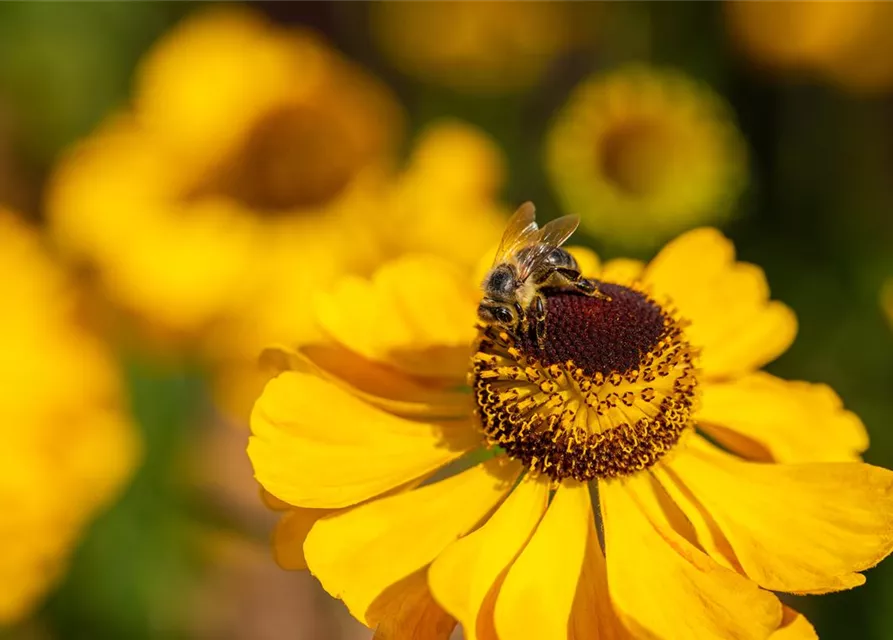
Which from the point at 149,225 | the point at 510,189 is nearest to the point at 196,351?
the point at 149,225

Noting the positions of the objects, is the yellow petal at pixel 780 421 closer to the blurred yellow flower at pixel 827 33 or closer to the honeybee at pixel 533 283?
the honeybee at pixel 533 283

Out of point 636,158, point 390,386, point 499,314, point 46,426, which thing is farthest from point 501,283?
point 46,426

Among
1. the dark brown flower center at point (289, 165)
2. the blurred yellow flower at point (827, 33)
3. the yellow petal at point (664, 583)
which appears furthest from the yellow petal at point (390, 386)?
the blurred yellow flower at point (827, 33)

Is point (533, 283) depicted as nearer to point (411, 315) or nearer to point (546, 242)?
point (546, 242)

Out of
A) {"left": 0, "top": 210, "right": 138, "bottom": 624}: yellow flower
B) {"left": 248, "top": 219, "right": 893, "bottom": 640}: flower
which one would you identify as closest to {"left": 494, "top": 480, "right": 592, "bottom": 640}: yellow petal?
{"left": 248, "top": 219, "right": 893, "bottom": 640}: flower

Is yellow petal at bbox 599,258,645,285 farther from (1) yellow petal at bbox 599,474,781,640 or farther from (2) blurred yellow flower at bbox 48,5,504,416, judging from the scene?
(2) blurred yellow flower at bbox 48,5,504,416
